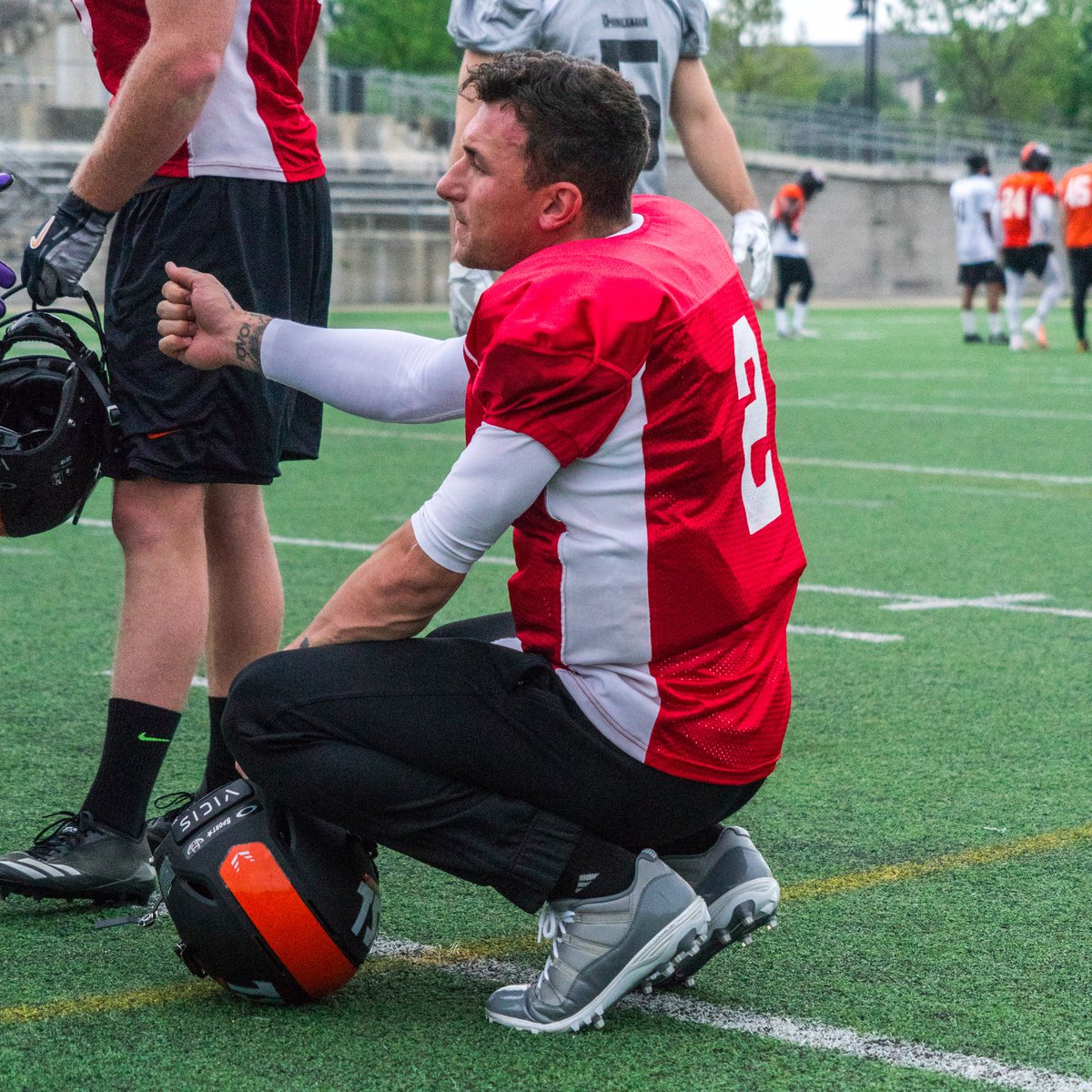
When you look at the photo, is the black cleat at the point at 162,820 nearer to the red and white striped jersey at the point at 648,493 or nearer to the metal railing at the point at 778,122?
the red and white striped jersey at the point at 648,493

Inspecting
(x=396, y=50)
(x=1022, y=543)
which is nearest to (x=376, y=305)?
(x=1022, y=543)

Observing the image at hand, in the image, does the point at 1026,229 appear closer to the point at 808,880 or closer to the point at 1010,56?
the point at 808,880

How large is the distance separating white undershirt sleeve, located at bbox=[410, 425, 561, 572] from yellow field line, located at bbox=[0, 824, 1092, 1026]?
0.72 metres

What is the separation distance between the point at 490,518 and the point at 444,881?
1002mm

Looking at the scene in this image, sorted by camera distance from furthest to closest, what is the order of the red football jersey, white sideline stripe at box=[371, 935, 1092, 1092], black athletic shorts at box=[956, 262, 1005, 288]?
black athletic shorts at box=[956, 262, 1005, 288] < the red football jersey < white sideline stripe at box=[371, 935, 1092, 1092]

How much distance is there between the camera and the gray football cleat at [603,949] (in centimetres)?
260

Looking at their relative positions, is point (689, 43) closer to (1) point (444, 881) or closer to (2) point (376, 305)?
(1) point (444, 881)

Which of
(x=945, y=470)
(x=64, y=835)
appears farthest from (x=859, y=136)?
(x=64, y=835)

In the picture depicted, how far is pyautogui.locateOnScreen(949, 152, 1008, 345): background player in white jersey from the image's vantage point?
2109 cm

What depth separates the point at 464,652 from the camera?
8.80 feet

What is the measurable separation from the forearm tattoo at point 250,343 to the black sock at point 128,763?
0.75 m

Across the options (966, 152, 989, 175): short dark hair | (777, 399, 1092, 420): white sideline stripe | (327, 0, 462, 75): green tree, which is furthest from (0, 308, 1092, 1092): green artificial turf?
(327, 0, 462, 75): green tree

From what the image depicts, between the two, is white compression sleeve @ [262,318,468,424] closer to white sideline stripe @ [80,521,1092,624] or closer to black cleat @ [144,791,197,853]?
black cleat @ [144,791,197,853]

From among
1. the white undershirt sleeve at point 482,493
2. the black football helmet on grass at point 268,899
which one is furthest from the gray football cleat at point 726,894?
the white undershirt sleeve at point 482,493
